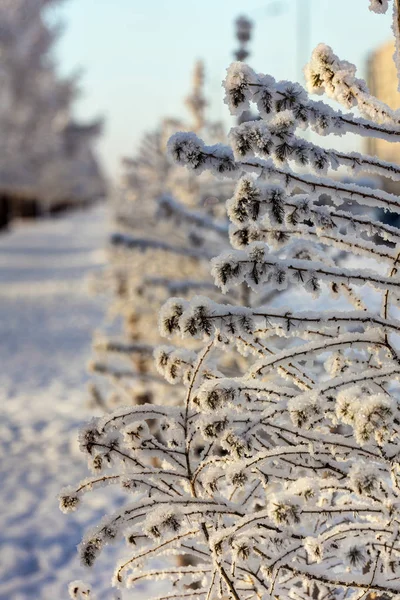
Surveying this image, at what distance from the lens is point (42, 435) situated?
23.5 feet

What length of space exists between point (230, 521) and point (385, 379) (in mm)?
663

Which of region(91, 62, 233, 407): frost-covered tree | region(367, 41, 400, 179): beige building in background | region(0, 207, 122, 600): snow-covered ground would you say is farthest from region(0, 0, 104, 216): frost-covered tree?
region(367, 41, 400, 179): beige building in background

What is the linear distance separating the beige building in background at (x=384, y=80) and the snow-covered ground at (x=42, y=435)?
182 cm

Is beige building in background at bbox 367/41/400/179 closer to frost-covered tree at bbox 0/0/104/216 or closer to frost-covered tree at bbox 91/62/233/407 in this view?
frost-covered tree at bbox 91/62/233/407

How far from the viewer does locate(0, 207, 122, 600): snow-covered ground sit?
4.48 meters

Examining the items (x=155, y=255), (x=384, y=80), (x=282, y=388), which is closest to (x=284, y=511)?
(x=282, y=388)

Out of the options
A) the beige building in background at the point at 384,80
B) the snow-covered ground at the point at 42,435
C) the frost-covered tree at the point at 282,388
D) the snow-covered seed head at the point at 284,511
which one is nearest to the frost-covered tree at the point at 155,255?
the snow-covered ground at the point at 42,435

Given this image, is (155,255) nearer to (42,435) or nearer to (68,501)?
(42,435)

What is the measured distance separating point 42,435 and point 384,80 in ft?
16.0

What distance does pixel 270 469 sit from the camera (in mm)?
1953

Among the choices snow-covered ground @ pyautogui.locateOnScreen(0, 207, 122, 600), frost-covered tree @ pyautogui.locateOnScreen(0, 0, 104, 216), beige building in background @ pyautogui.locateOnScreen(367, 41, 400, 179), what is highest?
frost-covered tree @ pyautogui.locateOnScreen(0, 0, 104, 216)

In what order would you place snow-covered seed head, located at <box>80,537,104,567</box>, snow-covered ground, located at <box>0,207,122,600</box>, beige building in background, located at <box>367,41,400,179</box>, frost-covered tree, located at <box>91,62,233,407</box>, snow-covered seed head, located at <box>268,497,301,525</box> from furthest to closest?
frost-covered tree, located at <box>91,62,233,407</box> → snow-covered ground, located at <box>0,207,122,600</box> → beige building in background, located at <box>367,41,400,179</box> → snow-covered seed head, located at <box>80,537,104,567</box> → snow-covered seed head, located at <box>268,497,301,525</box>

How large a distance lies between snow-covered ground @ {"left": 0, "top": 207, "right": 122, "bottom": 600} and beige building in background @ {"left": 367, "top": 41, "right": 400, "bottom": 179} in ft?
5.96

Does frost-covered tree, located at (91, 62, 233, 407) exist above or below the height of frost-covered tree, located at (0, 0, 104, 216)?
below
